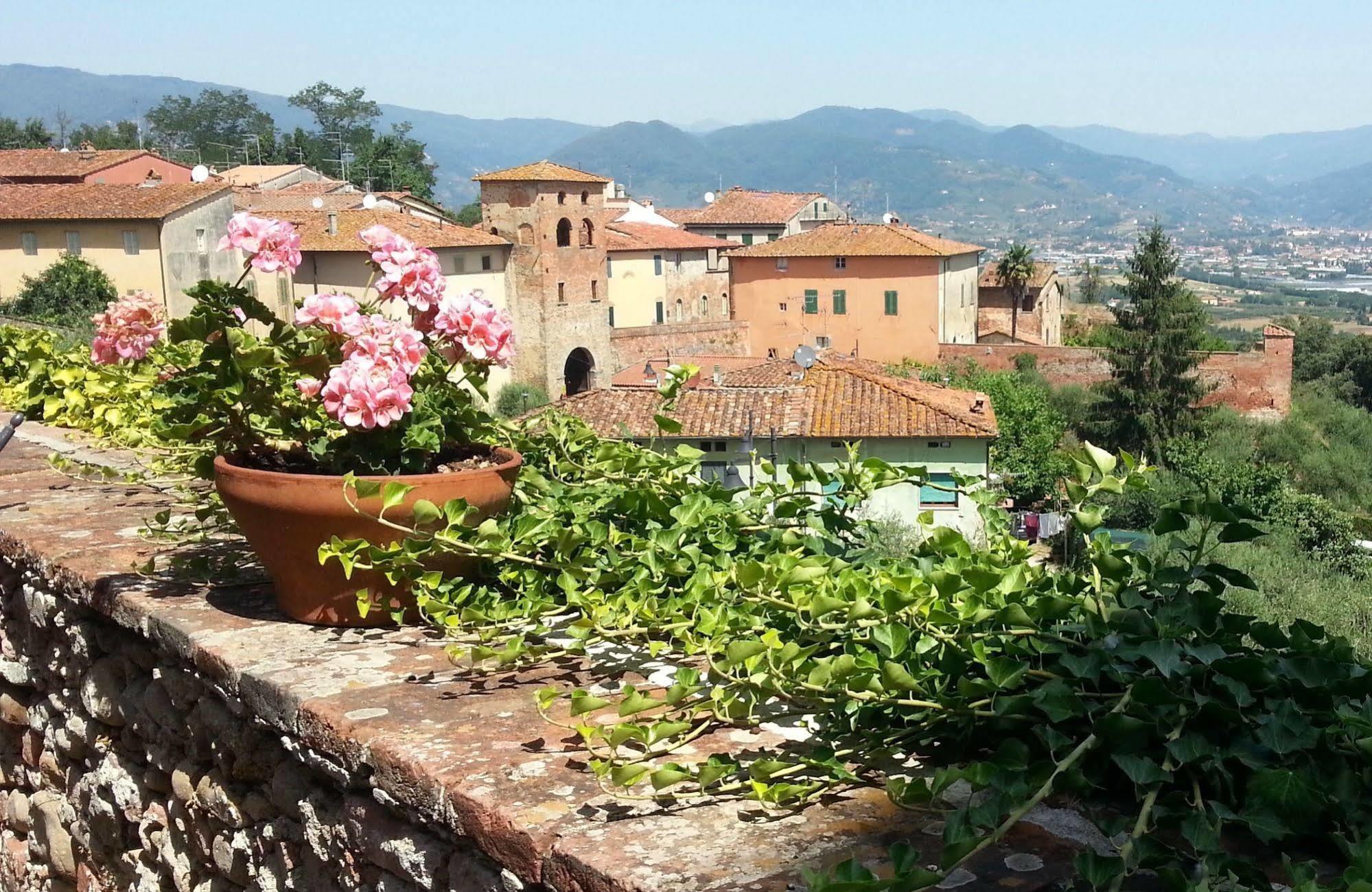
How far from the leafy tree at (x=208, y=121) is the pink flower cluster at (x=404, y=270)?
390 feet

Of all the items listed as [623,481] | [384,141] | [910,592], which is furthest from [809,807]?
[384,141]

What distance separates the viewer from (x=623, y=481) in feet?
9.65

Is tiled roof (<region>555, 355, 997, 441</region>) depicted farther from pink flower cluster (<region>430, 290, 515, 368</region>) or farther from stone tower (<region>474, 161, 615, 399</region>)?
stone tower (<region>474, 161, 615, 399</region>)

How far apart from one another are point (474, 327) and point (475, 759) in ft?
3.48

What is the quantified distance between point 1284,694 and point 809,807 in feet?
2.12

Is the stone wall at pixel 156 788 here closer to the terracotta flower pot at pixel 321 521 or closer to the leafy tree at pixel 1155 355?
the terracotta flower pot at pixel 321 521

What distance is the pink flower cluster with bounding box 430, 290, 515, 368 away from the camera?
2.77 meters

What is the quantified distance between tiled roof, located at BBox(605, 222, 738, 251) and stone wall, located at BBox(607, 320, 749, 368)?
4.38 metres

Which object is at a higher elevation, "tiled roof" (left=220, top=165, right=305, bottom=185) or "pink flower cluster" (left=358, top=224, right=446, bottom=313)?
"tiled roof" (left=220, top=165, right=305, bottom=185)

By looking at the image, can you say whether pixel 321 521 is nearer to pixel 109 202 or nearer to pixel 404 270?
pixel 404 270

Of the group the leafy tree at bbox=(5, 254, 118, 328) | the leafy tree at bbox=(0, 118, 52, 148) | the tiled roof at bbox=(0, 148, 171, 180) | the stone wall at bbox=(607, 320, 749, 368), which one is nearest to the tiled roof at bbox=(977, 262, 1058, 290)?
the stone wall at bbox=(607, 320, 749, 368)

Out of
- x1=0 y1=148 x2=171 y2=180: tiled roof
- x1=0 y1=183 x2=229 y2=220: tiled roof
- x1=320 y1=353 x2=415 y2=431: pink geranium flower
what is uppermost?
x1=0 y1=148 x2=171 y2=180: tiled roof

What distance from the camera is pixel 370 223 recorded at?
45.2 meters

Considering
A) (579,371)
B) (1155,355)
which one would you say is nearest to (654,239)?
(579,371)
